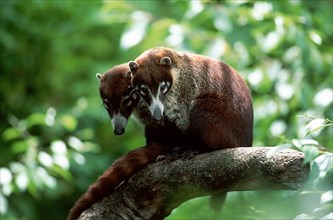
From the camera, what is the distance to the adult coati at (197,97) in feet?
14.8

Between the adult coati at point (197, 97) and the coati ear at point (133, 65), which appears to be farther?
the coati ear at point (133, 65)

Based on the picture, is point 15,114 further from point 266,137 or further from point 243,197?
point 243,197

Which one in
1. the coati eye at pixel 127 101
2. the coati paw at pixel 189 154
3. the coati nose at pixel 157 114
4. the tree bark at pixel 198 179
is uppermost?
the coati eye at pixel 127 101

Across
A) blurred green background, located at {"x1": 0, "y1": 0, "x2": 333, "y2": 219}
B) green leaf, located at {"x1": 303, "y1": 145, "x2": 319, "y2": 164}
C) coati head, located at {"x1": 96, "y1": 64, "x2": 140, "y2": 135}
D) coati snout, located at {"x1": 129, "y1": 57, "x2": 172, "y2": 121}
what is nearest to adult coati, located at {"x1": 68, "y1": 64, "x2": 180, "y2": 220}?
coati head, located at {"x1": 96, "y1": 64, "x2": 140, "y2": 135}

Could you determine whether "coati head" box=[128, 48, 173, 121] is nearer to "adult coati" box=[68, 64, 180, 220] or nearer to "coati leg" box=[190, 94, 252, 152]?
"adult coati" box=[68, 64, 180, 220]

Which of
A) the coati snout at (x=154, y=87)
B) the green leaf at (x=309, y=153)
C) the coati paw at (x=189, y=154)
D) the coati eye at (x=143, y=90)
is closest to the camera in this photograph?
the green leaf at (x=309, y=153)

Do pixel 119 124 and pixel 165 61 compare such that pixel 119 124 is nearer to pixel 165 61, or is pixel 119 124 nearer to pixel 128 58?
pixel 165 61

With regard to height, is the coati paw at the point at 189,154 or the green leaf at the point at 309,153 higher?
the coati paw at the point at 189,154

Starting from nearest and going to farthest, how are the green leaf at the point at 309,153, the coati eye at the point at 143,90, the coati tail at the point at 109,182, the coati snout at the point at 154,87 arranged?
1. the green leaf at the point at 309,153
2. the coati tail at the point at 109,182
3. the coati snout at the point at 154,87
4. the coati eye at the point at 143,90

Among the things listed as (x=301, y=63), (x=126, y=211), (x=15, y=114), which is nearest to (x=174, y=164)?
(x=126, y=211)

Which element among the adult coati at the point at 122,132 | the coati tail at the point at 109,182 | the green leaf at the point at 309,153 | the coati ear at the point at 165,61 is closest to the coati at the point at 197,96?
the coati ear at the point at 165,61

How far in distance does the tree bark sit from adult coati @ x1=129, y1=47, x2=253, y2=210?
1.08 ft

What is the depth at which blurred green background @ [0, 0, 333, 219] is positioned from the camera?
4.16 metres

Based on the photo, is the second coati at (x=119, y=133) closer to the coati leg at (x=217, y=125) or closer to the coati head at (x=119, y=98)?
the coati head at (x=119, y=98)
